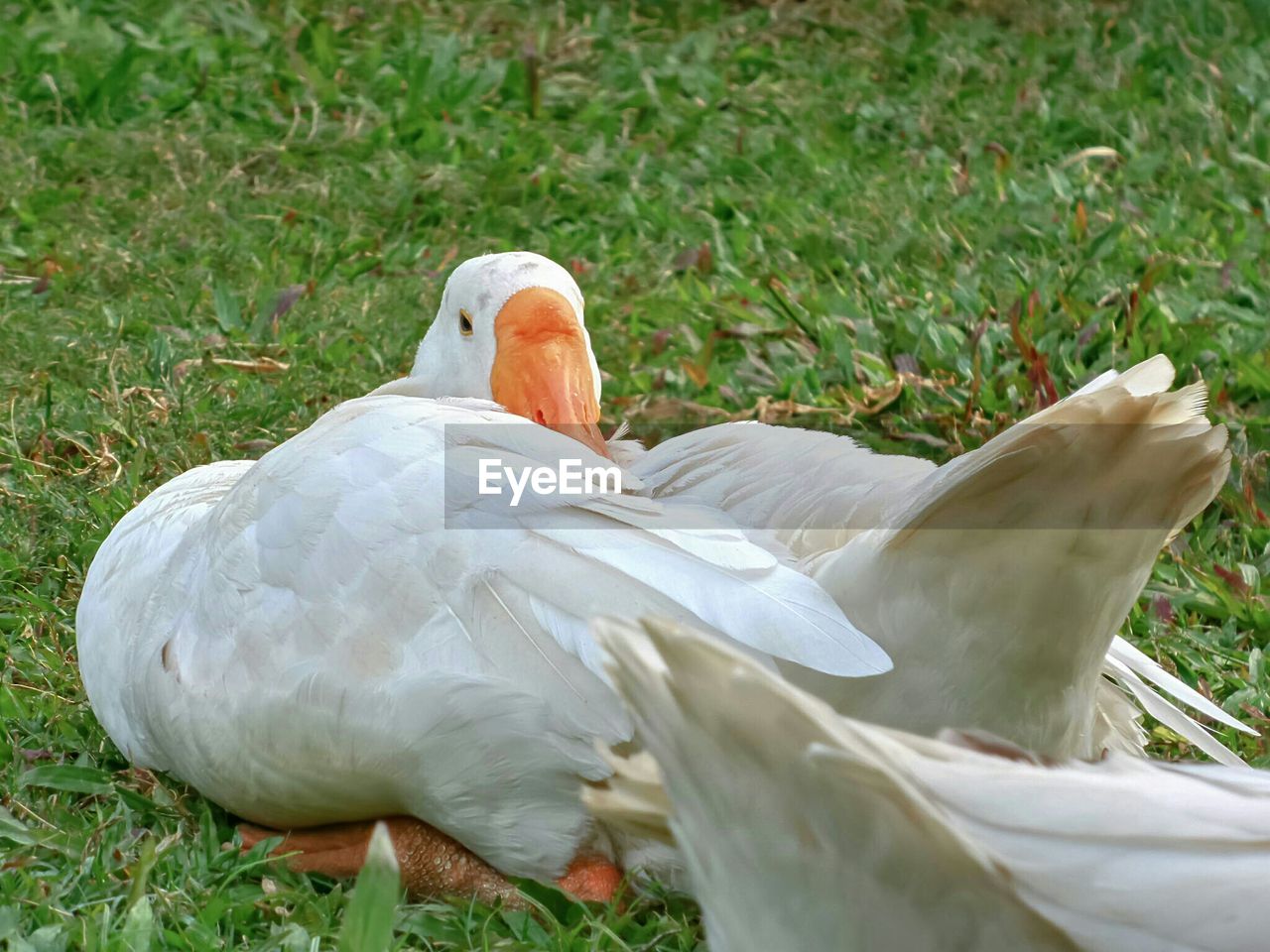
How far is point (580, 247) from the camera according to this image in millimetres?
5672

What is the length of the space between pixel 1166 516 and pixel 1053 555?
0.16m

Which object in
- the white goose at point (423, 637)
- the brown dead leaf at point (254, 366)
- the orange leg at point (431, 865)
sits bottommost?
the orange leg at point (431, 865)

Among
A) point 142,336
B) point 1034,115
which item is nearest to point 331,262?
point 142,336

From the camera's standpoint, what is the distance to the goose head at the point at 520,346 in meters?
3.31

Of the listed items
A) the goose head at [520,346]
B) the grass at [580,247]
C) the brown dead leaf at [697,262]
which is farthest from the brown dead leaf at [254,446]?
the brown dead leaf at [697,262]

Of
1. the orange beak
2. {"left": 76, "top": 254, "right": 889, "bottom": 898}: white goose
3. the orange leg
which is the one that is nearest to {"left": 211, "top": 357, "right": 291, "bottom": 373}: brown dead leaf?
the orange beak

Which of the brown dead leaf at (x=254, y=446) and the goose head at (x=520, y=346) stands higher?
the goose head at (x=520, y=346)

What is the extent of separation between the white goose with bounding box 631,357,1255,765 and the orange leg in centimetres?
50

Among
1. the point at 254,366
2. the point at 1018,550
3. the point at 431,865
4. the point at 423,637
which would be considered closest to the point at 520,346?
the point at 423,637

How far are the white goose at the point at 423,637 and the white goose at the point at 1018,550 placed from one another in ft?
0.48

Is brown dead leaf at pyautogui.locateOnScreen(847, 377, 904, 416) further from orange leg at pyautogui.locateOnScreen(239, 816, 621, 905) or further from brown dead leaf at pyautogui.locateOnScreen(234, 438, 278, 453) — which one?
orange leg at pyautogui.locateOnScreen(239, 816, 621, 905)

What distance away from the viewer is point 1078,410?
2.19 metres

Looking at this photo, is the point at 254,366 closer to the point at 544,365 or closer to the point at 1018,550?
the point at 544,365

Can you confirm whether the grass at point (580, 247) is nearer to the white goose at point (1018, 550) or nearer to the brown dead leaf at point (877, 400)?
A: the brown dead leaf at point (877, 400)
